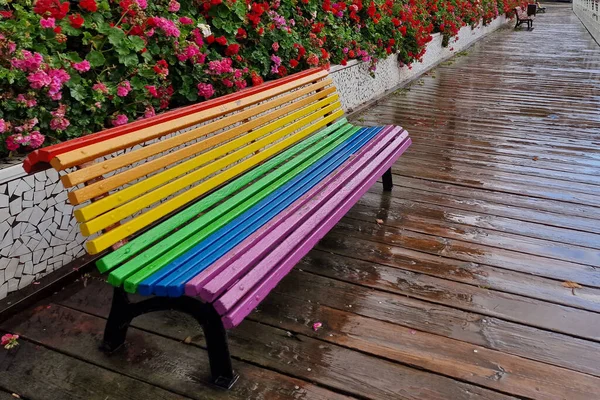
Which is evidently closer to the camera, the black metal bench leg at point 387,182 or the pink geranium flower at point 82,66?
the pink geranium flower at point 82,66

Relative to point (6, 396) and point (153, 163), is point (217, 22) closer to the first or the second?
point (153, 163)

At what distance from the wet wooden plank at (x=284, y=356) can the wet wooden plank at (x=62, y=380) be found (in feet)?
0.21

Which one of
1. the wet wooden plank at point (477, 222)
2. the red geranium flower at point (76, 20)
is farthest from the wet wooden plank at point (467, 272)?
the red geranium flower at point (76, 20)

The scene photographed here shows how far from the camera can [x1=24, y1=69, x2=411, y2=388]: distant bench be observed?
A: 1.59 metres

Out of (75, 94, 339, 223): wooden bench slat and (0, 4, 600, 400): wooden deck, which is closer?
(75, 94, 339, 223): wooden bench slat

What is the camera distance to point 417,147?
4.48m

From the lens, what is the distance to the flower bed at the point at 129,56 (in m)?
2.30

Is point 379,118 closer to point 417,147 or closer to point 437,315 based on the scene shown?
point 417,147

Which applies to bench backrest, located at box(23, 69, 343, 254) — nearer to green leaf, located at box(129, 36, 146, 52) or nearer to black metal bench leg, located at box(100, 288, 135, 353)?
black metal bench leg, located at box(100, 288, 135, 353)

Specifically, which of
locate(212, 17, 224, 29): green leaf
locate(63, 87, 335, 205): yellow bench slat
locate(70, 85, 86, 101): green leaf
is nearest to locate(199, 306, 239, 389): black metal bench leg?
locate(63, 87, 335, 205): yellow bench slat

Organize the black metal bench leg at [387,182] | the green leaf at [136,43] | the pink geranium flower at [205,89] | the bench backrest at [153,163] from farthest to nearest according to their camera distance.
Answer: the black metal bench leg at [387,182] < the pink geranium flower at [205,89] < the green leaf at [136,43] < the bench backrest at [153,163]

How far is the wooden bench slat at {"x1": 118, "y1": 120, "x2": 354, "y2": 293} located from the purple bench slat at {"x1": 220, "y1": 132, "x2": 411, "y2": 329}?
0.26 metres

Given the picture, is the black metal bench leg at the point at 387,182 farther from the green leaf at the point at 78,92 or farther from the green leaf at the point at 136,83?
the green leaf at the point at 78,92

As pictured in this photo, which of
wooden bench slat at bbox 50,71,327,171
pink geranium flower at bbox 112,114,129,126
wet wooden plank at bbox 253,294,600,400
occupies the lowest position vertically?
wet wooden plank at bbox 253,294,600,400
